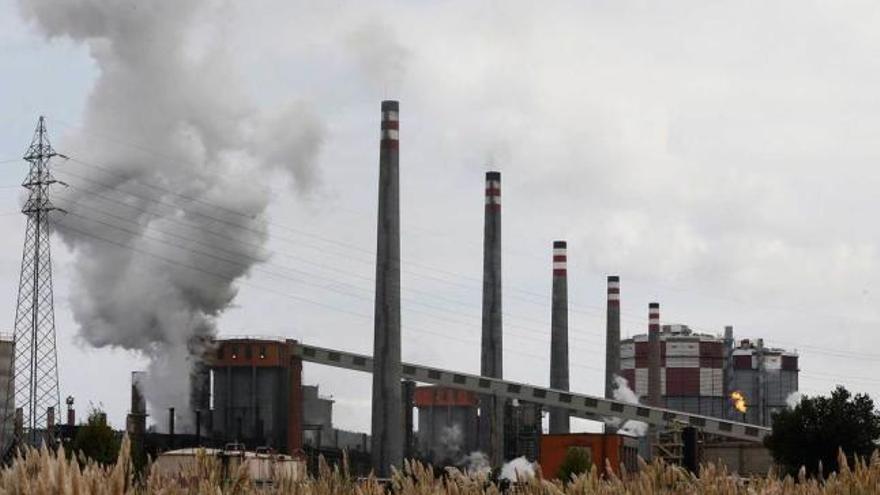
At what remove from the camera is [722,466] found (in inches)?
663

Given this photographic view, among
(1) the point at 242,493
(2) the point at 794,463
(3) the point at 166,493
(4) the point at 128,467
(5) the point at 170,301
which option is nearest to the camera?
(4) the point at 128,467

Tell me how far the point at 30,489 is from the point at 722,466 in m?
10.1

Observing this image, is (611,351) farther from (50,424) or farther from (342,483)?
(342,483)

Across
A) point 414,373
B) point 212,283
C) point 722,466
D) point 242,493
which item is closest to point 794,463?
point 414,373

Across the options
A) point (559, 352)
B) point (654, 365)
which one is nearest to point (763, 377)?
point (654, 365)

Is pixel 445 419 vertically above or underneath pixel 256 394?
underneath

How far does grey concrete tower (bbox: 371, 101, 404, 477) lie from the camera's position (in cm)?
7494

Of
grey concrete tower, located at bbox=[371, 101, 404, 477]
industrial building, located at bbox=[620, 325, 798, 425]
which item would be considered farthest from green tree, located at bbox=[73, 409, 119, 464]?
industrial building, located at bbox=[620, 325, 798, 425]

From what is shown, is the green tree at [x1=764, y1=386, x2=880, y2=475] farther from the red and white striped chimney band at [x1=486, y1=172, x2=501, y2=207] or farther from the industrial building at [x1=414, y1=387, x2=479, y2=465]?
the industrial building at [x1=414, y1=387, x2=479, y2=465]

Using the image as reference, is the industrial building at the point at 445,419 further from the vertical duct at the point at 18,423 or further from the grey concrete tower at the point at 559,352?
the vertical duct at the point at 18,423

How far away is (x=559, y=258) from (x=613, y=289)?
51.0ft

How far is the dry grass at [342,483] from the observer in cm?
841

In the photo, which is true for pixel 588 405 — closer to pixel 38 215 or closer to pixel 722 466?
pixel 38 215

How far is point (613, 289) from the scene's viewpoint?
124 metres
